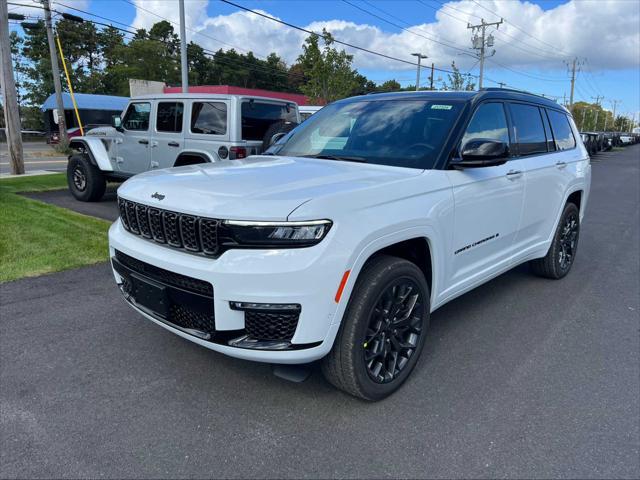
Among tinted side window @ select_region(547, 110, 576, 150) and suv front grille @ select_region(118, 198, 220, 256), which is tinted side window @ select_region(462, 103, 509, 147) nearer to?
tinted side window @ select_region(547, 110, 576, 150)

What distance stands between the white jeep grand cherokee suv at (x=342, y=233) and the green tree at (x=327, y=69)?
886 inches

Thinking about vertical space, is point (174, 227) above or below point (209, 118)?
below

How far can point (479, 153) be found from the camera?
318 centimetres

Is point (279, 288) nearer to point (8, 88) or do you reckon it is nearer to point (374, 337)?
point (374, 337)

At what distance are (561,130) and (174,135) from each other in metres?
5.90

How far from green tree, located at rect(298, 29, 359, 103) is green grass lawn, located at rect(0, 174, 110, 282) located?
19.6m

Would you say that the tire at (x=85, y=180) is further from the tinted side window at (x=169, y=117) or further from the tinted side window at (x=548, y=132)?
the tinted side window at (x=548, y=132)

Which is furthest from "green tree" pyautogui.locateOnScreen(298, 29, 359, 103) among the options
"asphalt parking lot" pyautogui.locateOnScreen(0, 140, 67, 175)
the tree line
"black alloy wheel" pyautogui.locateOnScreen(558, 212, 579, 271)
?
"black alloy wheel" pyautogui.locateOnScreen(558, 212, 579, 271)

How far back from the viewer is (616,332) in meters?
4.03

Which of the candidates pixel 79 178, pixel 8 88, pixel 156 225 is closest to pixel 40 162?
pixel 8 88

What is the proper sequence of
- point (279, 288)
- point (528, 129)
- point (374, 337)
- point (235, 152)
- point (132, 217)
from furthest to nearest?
1. point (235, 152)
2. point (528, 129)
3. point (132, 217)
4. point (374, 337)
5. point (279, 288)

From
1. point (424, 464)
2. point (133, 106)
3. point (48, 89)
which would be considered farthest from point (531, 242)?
point (48, 89)

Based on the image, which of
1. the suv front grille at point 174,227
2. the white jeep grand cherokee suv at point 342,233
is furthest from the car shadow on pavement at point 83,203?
the white jeep grand cherokee suv at point 342,233

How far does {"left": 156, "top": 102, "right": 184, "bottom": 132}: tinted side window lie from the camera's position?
8211mm
